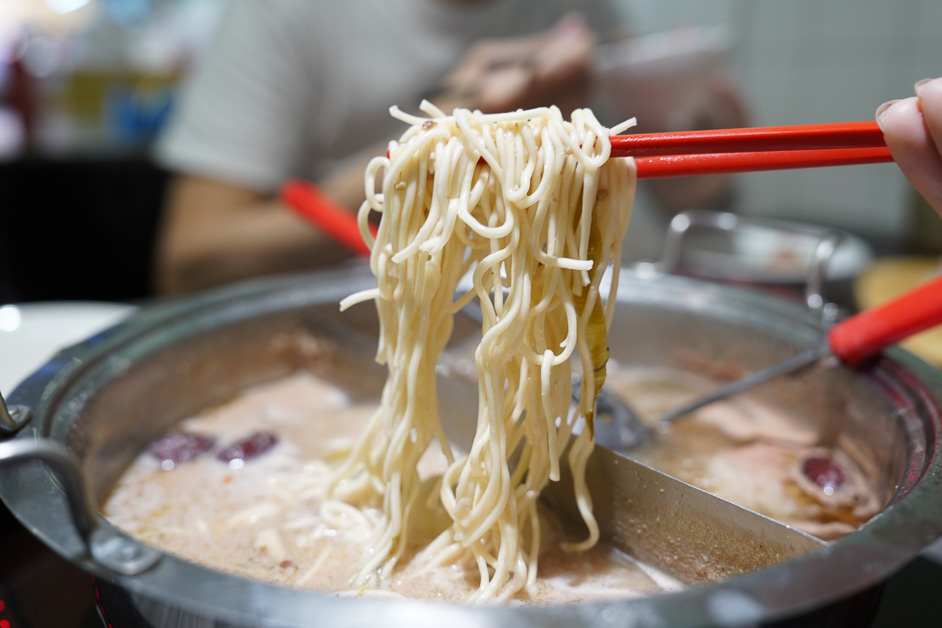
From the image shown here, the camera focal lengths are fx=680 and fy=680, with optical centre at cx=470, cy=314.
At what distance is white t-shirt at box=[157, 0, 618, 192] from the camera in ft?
9.77

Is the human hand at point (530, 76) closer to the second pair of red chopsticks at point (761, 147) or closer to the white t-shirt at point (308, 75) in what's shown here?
the white t-shirt at point (308, 75)

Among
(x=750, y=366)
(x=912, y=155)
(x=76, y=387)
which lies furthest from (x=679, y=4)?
(x=76, y=387)

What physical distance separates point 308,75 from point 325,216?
1.56 m

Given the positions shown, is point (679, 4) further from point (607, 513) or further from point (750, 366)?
point (607, 513)

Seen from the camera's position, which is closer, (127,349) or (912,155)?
(912,155)

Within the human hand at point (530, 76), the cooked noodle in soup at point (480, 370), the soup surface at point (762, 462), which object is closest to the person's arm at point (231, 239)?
the human hand at point (530, 76)

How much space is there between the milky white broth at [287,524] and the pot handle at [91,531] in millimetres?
366

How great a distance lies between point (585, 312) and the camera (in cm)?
104

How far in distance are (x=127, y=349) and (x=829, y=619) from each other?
1324 millimetres

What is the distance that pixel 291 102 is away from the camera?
304 centimetres

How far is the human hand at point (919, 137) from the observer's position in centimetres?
85

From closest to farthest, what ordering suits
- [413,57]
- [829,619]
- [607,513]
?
[829,619] < [607,513] < [413,57]

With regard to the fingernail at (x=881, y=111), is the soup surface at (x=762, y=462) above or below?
below

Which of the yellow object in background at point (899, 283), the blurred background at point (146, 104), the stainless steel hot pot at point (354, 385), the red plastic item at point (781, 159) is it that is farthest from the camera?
the blurred background at point (146, 104)
